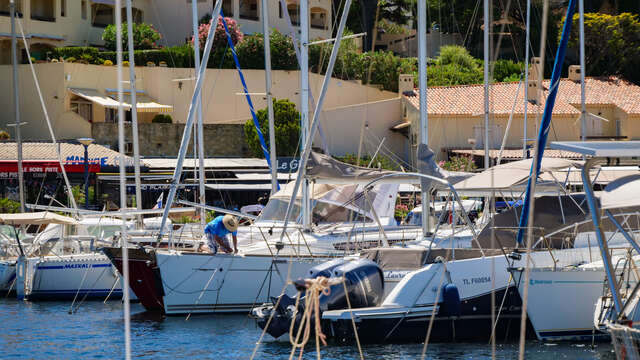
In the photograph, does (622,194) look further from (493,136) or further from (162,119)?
(162,119)

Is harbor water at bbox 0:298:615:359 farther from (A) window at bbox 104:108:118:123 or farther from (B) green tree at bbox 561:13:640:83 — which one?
(B) green tree at bbox 561:13:640:83

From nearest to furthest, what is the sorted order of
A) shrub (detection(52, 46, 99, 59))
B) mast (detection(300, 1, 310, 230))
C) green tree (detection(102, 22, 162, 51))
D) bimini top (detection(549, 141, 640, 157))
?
bimini top (detection(549, 141, 640, 157)), mast (detection(300, 1, 310, 230)), shrub (detection(52, 46, 99, 59)), green tree (detection(102, 22, 162, 51))

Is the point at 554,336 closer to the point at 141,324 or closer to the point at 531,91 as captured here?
the point at 141,324

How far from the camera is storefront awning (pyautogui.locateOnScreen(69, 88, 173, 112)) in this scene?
131 feet

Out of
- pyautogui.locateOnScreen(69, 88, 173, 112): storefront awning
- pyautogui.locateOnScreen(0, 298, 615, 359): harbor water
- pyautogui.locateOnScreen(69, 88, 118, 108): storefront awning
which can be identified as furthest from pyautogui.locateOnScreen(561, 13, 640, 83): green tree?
pyautogui.locateOnScreen(0, 298, 615, 359): harbor water

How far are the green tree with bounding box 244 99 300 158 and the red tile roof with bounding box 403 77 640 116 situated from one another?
637 centimetres

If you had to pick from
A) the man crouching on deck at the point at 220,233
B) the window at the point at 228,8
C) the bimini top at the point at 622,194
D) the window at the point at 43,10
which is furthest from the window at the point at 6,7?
the bimini top at the point at 622,194

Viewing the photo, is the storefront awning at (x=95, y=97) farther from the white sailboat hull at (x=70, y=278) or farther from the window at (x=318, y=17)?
the white sailboat hull at (x=70, y=278)

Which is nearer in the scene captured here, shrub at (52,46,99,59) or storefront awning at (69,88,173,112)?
storefront awning at (69,88,173,112)

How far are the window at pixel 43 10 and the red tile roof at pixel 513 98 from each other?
Result: 707 inches

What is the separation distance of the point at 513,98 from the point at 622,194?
107ft

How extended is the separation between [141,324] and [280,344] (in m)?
3.71

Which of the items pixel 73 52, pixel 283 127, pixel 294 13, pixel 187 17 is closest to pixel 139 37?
pixel 73 52

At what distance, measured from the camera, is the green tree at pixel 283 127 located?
126 ft
